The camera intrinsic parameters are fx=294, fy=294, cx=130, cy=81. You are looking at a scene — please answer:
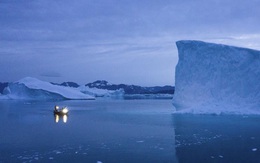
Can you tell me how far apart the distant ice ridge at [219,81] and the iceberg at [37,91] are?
40.8 meters

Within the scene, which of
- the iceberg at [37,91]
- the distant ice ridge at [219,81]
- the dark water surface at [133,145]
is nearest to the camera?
the dark water surface at [133,145]

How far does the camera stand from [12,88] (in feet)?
219

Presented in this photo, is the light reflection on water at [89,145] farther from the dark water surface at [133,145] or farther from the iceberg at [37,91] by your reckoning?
the iceberg at [37,91]

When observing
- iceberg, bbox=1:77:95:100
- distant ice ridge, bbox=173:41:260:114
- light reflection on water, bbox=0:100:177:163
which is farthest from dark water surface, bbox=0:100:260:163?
iceberg, bbox=1:77:95:100

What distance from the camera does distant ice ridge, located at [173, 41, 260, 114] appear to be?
73.6ft

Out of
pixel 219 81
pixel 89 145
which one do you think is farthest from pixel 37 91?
pixel 89 145

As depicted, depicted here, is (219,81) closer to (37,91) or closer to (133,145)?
(133,145)

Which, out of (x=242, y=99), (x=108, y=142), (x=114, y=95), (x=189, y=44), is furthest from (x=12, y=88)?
(x=108, y=142)

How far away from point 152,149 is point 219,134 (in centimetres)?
465

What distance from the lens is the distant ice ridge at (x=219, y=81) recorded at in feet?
73.6

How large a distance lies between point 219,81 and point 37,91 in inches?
1827

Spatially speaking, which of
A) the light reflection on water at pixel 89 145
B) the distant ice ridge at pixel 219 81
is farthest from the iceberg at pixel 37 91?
the light reflection on water at pixel 89 145

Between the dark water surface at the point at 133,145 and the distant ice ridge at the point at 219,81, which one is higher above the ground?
the distant ice ridge at the point at 219,81

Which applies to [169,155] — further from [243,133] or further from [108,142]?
[243,133]
